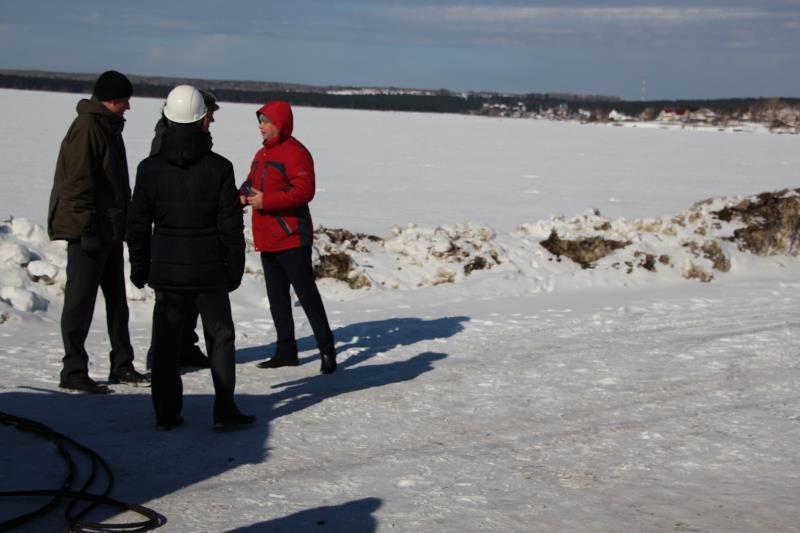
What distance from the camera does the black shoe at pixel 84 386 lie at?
5766 mm

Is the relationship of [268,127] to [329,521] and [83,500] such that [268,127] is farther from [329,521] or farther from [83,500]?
[329,521]

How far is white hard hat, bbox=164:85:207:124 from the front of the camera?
4.79m

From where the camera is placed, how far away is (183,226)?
4.86m

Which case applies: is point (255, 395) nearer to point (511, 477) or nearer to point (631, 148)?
point (511, 477)

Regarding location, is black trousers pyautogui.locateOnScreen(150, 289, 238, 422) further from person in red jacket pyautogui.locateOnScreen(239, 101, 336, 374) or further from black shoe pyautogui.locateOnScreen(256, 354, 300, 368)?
black shoe pyautogui.locateOnScreen(256, 354, 300, 368)

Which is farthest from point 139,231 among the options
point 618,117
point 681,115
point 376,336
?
point 681,115

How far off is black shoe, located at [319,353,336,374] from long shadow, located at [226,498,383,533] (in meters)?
2.53

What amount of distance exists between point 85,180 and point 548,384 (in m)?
3.15

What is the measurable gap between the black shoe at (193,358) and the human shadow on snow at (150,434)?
0.38 metres

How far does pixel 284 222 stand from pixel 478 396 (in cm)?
171

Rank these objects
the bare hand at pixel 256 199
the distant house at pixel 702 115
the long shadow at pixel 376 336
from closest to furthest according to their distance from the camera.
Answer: the bare hand at pixel 256 199, the long shadow at pixel 376 336, the distant house at pixel 702 115

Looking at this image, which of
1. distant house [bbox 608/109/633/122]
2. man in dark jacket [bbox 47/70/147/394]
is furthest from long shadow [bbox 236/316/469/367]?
distant house [bbox 608/109/633/122]

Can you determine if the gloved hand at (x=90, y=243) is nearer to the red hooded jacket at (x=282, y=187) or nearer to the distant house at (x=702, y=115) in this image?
the red hooded jacket at (x=282, y=187)

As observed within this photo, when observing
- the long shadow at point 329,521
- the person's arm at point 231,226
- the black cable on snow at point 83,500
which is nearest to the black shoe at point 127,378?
the black cable on snow at point 83,500
